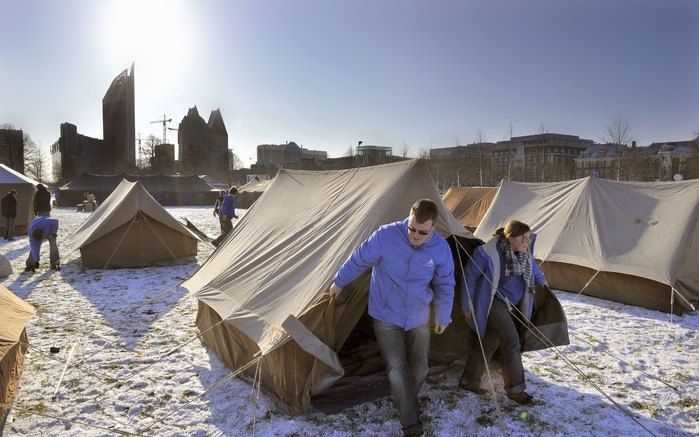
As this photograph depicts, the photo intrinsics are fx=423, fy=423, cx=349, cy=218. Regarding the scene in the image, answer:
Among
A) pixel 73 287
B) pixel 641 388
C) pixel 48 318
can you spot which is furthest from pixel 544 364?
pixel 73 287

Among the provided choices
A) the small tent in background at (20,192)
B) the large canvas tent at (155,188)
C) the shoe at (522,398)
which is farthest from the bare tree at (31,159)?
the shoe at (522,398)

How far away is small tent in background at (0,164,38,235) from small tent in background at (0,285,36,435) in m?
14.4

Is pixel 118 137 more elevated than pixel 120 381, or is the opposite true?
pixel 118 137

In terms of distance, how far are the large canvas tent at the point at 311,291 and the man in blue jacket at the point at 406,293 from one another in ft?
1.45

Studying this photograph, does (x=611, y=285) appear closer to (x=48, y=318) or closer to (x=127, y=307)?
(x=127, y=307)

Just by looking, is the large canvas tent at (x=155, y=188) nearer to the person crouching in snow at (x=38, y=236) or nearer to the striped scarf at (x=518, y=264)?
the person crouching in snow at (x=38, y=236)

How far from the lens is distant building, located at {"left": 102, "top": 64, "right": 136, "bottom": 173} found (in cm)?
9719

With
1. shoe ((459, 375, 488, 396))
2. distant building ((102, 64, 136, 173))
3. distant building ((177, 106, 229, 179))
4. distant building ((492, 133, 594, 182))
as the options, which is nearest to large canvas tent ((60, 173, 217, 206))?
shoe ((459, 375, 488, 396))

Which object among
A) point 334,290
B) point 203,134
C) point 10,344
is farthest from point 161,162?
point 334,290

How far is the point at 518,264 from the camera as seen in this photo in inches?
159

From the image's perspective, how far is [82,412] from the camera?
3.85 meters

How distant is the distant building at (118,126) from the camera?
97188mm

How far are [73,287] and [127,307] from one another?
214cm

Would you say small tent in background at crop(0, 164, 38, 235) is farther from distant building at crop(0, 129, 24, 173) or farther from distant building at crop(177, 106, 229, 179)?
distant building at crop(177, 106, 229, 179)
